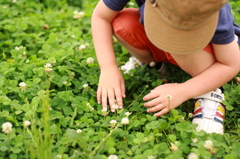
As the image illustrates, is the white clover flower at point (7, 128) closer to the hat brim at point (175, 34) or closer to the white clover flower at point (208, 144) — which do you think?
the hat brim at point (175, 34)

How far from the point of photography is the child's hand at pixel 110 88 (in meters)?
1.99

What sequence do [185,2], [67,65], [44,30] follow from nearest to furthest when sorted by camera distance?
[185,2] → [67,65] → [44,30]

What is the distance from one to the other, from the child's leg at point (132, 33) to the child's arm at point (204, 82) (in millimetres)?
330

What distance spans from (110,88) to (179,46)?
0.55 metres

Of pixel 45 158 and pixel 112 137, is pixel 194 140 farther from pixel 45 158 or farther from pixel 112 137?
pixel 45 158

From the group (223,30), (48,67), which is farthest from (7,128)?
(223,30)

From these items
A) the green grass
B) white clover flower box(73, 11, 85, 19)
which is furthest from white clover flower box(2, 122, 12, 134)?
white clover flower box(73, 11, 85, 19)

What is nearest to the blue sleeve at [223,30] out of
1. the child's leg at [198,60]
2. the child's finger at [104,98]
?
the child's leg at [198,60]

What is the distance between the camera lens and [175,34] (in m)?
1.57

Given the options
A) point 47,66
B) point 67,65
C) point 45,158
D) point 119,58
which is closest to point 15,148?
point 45,158

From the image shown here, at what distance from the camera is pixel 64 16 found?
308cm

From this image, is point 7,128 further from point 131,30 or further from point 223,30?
point 223,30

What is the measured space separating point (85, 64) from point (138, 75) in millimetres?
374

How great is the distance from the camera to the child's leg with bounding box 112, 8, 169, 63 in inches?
86.3
